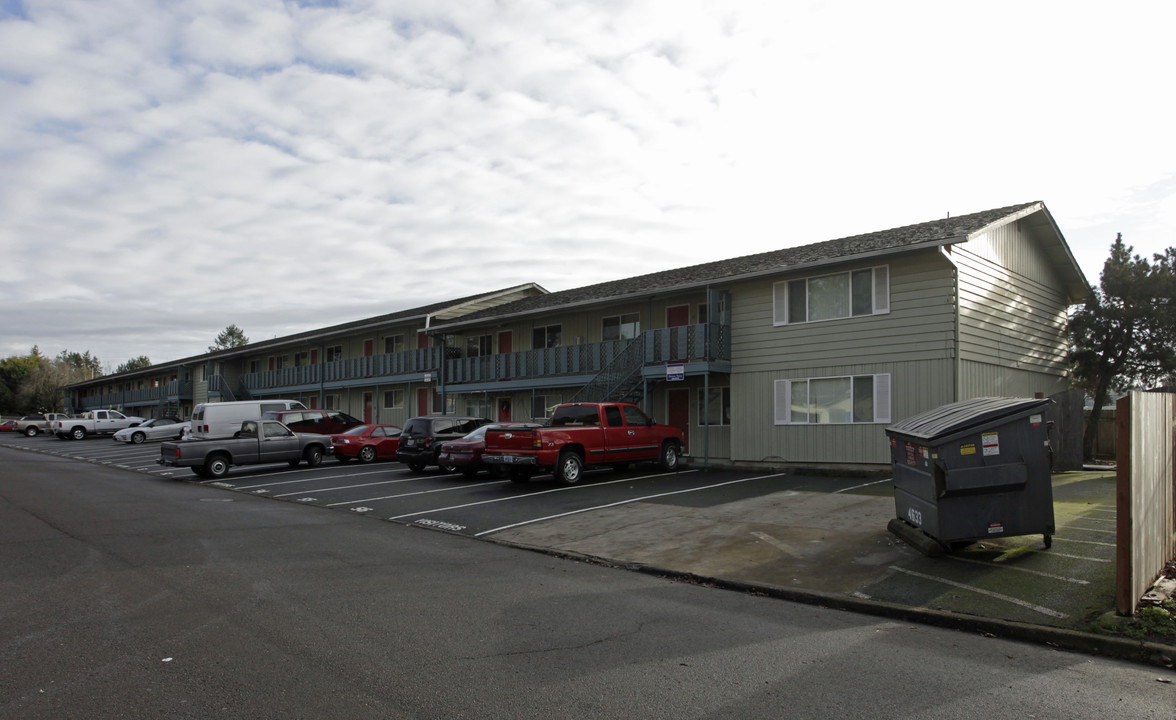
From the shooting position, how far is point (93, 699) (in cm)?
450

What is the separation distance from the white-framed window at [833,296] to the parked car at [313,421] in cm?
1569

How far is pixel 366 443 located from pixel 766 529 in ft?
55.5

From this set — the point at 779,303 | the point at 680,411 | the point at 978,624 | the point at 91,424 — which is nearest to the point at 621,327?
the point at 680,411

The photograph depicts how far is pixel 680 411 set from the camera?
2325cm

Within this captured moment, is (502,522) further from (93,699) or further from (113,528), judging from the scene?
(93,699)

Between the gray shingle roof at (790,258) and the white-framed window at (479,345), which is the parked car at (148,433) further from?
the gray shingle roof at (790,258)

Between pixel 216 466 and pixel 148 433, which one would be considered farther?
pixel 148 433

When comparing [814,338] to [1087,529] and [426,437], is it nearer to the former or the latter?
[1087,529]

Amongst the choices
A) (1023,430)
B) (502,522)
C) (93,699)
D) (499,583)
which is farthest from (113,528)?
(1023,430)

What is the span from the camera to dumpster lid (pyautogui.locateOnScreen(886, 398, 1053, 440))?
8141 millimetres

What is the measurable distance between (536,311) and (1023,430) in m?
19.4

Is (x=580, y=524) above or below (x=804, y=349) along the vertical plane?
below

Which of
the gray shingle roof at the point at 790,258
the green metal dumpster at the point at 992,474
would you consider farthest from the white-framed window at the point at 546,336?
the green metal dumpster at the point at 992,474

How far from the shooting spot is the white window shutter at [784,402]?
19.2 m
